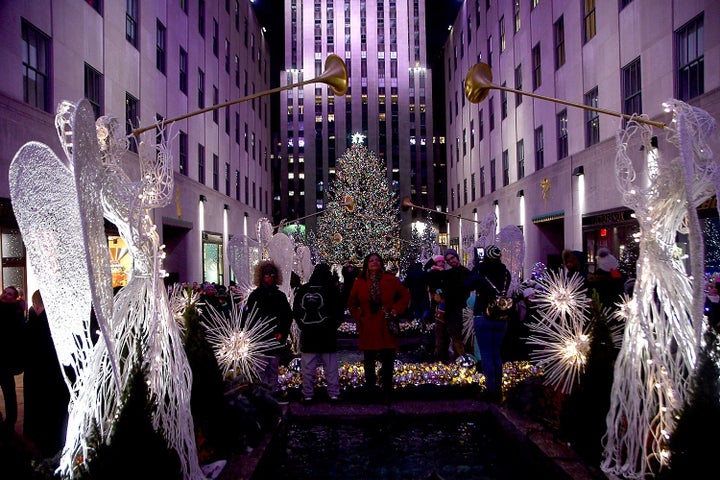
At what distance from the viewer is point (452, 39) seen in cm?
4650

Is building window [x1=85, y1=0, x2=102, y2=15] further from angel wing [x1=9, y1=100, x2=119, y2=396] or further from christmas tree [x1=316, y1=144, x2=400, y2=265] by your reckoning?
christmas tree [x1=316, y1=144, x2=400, y2=265]

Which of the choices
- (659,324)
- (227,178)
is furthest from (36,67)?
(227,178)

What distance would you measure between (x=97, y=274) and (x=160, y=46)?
19.6 m

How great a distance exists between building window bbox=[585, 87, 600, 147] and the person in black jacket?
46.7ft

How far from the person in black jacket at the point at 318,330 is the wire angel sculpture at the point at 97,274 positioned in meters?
2.80

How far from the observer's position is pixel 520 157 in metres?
26.7

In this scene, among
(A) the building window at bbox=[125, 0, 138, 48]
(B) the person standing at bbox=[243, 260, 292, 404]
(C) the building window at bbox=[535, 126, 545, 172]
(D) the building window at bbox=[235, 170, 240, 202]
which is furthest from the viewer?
(D) the building window at bbox=[235, 170, 240, 202]

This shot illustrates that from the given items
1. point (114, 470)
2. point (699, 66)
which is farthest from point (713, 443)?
point (699, 66)

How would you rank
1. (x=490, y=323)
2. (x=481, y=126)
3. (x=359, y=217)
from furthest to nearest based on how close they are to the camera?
1. (x=481, y=126)
2. (x=359, y=217)
3. (x=490, y=323)

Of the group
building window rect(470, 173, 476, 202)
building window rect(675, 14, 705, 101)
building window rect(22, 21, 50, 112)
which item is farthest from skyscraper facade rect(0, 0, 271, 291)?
building window rect(470, 173, 476, 202)

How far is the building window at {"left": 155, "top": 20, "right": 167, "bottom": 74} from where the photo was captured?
65.4 ft

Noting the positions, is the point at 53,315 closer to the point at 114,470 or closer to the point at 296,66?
the point at 114,470

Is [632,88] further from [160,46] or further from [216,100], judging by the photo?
[216,100]

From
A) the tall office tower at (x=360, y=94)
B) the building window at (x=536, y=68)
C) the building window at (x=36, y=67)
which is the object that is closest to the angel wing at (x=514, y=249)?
the building window at (x=36, y=67)
